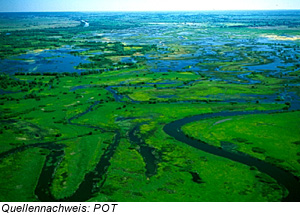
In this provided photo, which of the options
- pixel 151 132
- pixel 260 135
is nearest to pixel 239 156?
A: pixel 260 135

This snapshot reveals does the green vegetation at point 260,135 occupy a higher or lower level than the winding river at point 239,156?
higher

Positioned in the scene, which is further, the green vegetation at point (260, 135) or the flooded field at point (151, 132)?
the green vegetation at point (260, 135)

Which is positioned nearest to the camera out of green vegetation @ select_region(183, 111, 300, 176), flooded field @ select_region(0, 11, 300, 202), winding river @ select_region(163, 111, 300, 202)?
winding river @ select_region(163, 111, 300, 202)

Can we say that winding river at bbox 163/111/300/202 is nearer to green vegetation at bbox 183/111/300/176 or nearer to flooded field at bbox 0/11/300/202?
flooded field at bbox 0/11/300/202

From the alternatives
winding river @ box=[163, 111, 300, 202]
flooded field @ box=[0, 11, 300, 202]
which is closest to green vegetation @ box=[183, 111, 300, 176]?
flooded field @ box=[0, 11, 300, 202]

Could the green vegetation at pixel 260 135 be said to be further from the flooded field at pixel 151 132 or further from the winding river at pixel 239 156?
the winding river at pixel 239 156

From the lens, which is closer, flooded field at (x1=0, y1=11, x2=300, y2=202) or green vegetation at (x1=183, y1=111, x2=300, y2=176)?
flooded field at (x1=0, y1=11, x2=300, y2=202)

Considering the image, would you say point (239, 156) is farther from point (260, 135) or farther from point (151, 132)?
point (151, 132)

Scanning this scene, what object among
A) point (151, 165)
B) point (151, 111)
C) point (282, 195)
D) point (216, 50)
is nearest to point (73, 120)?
point (151, 111)

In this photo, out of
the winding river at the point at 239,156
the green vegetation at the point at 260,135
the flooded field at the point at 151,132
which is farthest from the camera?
the green vegetation at the point at 260,135

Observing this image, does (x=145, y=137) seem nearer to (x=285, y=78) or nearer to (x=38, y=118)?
(x=38, y=118)

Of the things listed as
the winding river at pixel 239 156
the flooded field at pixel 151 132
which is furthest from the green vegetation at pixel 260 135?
the winding river at pixel 239 156
